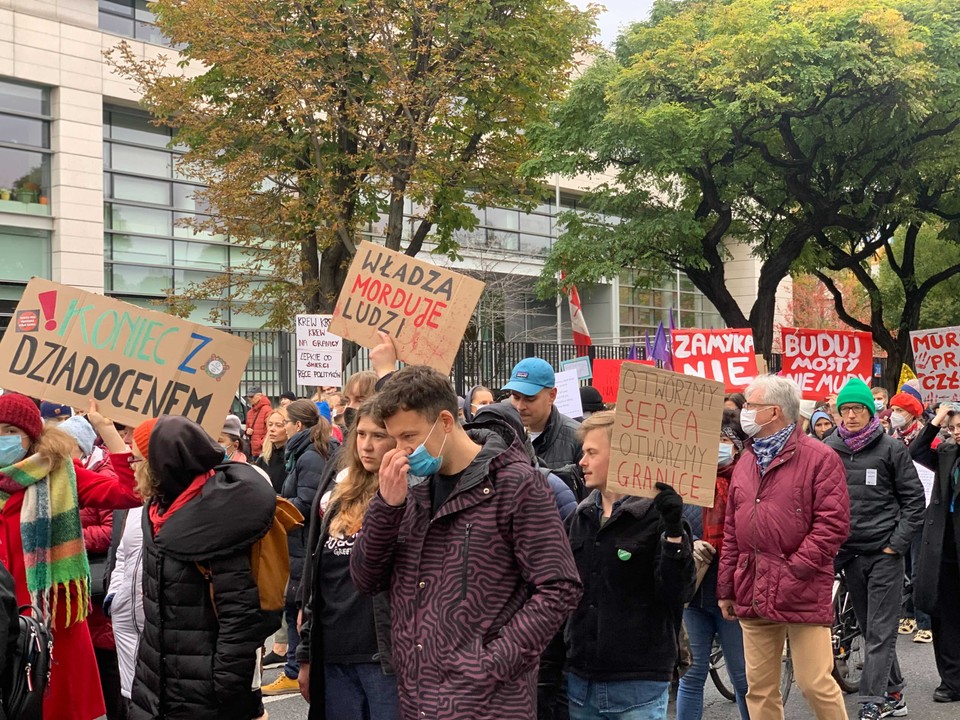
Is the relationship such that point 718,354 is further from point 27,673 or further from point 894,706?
point 27,673

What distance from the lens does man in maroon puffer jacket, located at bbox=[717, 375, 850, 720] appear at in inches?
216

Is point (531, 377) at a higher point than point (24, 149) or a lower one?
lower

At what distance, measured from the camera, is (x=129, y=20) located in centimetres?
2844

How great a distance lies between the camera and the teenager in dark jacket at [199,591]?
411cm

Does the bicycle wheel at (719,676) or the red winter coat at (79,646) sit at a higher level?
the red winter coat at (79,646)

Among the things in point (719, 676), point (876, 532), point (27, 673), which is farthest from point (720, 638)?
point (27, 673)

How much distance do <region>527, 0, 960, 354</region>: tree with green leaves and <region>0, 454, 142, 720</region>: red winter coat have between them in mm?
18859

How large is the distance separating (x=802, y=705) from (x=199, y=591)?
478 centimetres

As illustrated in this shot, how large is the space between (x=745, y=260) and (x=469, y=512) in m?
53.3

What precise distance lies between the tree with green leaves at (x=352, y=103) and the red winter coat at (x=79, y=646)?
13.8m

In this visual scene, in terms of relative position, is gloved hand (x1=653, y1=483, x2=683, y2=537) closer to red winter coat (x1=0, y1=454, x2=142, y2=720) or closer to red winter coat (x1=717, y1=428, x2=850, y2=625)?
red winter coat (x1=717, y1=428, x2=850, y2=625)

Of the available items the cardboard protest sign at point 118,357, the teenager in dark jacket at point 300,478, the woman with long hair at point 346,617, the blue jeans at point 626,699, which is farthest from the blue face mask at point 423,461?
the teenager in dark jacket at point 300,478

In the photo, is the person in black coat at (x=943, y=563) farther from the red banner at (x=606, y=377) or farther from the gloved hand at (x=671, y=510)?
the red banner at (x=606, y=377)

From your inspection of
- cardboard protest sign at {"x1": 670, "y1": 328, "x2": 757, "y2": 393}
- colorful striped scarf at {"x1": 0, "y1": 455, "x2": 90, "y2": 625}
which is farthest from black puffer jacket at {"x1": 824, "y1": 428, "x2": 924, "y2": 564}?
cardboard protest sign at {"x1": 670, "y1": 328, "x2": 757, "y2": 393}
